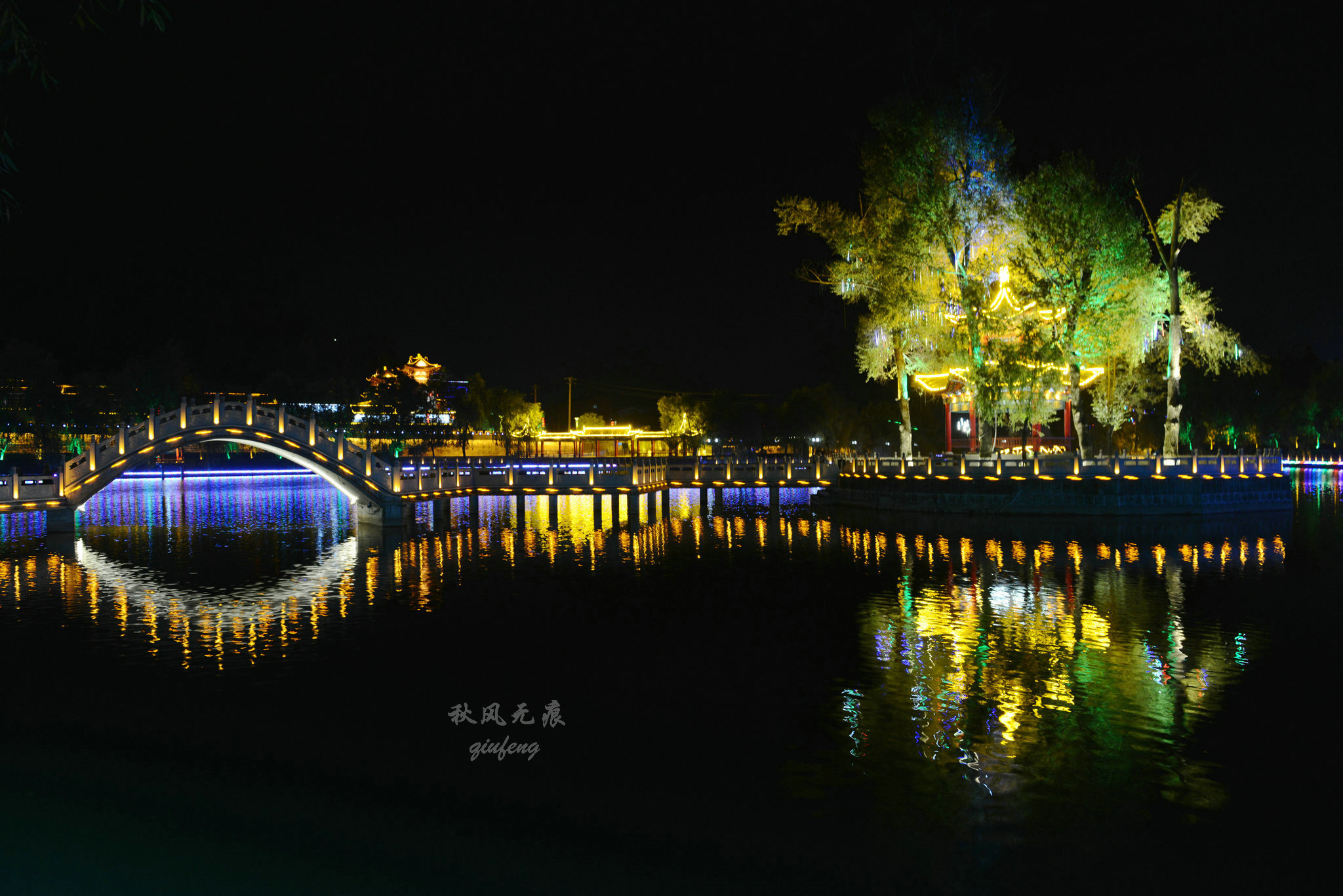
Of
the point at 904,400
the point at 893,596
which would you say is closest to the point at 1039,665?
the point at 893,596

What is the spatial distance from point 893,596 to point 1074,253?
18.3 metres

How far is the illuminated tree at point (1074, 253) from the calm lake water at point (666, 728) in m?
12.7

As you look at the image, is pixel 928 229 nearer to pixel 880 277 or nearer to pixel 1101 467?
pixel 880 277

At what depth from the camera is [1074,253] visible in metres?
31.2

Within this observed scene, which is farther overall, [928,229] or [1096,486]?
[928,229]

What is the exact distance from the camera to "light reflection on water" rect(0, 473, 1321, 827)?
32.3 ft

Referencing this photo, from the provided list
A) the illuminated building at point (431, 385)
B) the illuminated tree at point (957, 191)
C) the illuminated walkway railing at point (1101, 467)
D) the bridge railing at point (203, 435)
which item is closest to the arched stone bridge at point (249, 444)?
the bridge railing at point (203, 435)

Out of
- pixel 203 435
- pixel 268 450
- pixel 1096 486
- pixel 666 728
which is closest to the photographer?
pixel 666 728

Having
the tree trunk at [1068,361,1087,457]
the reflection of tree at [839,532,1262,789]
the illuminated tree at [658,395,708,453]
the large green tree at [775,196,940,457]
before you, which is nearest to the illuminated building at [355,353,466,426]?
the illuminated tree at [658,395,708,453]

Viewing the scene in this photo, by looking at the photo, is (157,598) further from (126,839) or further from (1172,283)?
(1172,283)

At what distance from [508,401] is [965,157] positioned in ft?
227

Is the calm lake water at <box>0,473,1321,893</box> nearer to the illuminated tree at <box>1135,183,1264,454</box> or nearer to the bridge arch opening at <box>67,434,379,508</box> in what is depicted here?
the bridge arch opening at <box>67,434,379,508</box>

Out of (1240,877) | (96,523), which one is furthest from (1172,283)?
(96,523)

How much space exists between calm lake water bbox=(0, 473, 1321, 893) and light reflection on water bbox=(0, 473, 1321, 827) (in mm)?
82
